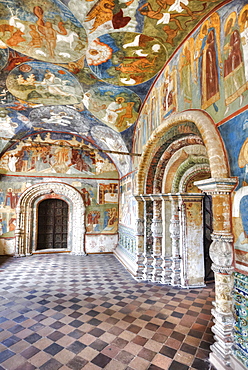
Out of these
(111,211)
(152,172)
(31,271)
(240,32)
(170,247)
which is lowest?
(31,271)

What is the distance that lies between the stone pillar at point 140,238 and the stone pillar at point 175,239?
116 centimetres

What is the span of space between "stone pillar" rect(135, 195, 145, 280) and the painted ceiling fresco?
296cm

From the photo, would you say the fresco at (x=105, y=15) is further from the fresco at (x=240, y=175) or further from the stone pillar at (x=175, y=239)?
the stone pillar at (x=175, y=239)

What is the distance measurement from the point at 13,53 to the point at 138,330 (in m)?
7.41

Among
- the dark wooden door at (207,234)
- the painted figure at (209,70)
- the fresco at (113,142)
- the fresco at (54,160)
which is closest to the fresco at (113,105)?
the fresco at (113,142)

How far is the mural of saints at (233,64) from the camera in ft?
10.5

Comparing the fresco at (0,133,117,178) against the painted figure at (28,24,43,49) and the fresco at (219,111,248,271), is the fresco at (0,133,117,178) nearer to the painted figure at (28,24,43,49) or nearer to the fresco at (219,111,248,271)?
the painted figure at (28,24,43,49)

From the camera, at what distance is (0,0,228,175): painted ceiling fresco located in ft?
14.6

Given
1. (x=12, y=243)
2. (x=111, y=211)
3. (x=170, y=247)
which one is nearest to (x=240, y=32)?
(x=170, y=247)

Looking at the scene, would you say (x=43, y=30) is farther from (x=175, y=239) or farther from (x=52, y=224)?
(x=52, y=224)

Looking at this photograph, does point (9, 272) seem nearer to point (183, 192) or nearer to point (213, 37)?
point (183, 192)

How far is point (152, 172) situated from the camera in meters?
7.59

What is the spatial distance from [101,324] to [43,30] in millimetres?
6750

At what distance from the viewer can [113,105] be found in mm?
8203
